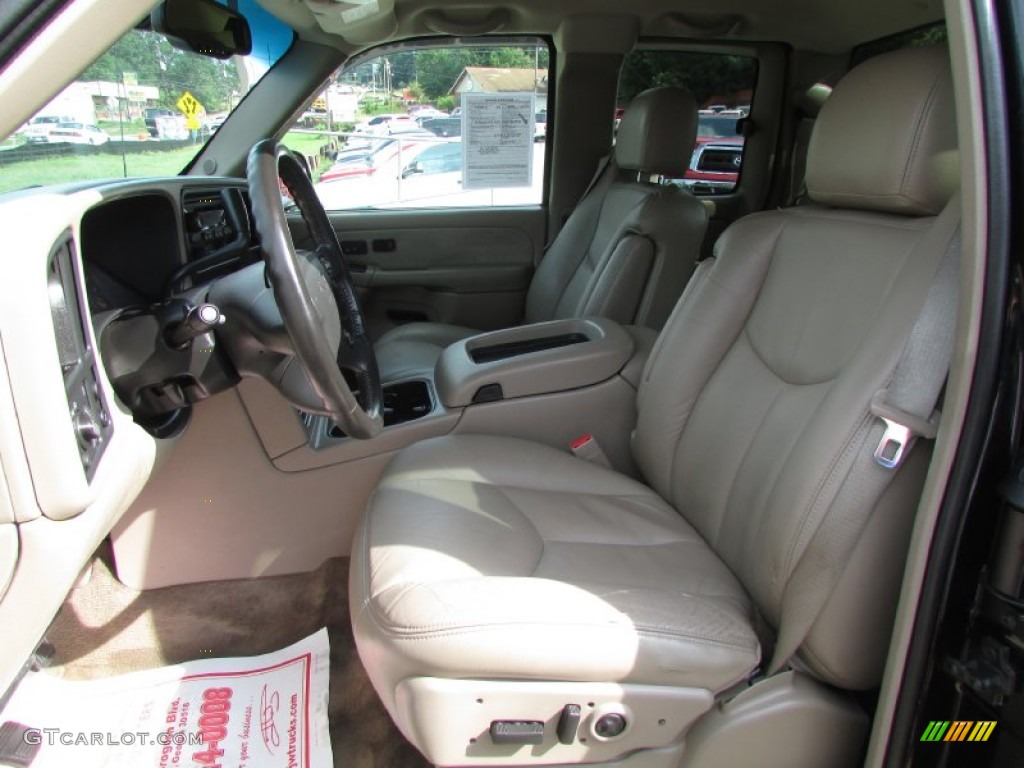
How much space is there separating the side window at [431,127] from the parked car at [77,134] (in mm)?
904

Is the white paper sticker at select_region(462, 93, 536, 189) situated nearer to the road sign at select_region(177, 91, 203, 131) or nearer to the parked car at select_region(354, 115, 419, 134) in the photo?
the parked car at select_region(354, 115, 419, 134)

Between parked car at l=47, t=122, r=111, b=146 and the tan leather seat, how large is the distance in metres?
0.78

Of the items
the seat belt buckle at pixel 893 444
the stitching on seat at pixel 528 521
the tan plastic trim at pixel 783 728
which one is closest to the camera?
the seat belt buckle at pixel 893 444

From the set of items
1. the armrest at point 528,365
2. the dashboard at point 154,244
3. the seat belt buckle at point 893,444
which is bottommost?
the armrest at point 528,365

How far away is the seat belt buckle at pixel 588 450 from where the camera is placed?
62.6 inches

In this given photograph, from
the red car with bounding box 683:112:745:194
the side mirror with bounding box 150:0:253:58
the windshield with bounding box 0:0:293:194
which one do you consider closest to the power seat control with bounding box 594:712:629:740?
the windshield with bounding box 0:0:293:194

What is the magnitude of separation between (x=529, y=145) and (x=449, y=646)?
6.55 ft

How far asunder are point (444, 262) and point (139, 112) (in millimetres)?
1187

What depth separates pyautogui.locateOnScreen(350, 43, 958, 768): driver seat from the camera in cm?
88

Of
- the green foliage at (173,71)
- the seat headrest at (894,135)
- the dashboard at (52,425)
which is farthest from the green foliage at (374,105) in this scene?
the seat headrest at (894,135)

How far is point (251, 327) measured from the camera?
1061 millimetres

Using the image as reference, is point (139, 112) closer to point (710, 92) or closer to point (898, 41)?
point (710, 92)

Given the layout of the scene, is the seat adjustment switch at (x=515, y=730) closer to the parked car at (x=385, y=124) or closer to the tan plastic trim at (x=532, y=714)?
the tan plastic trim at (x=532, y=714)

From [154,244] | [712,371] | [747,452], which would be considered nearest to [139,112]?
[154,244]
